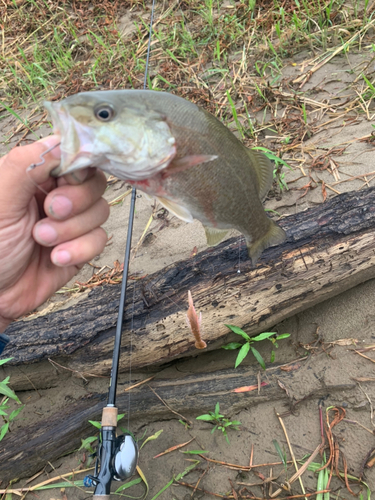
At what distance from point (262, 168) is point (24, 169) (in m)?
1.06

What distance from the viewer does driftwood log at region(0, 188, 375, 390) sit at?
247 centimetres

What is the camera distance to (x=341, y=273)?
2469mm

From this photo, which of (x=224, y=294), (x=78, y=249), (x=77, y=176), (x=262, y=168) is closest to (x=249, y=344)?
(x=224, y=294)

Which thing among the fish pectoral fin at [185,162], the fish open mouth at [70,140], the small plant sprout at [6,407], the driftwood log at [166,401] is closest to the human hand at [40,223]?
the fish open mouth at [70,140]

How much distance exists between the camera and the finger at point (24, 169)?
1503 millimetres

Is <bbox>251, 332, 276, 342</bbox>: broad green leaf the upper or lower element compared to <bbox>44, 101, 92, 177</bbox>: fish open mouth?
lower

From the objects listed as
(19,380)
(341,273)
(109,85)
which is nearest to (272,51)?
(109,85)

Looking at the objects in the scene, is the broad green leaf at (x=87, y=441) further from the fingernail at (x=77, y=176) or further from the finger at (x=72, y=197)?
the fingernail at (x=77, y=176)

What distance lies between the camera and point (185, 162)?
152 cm

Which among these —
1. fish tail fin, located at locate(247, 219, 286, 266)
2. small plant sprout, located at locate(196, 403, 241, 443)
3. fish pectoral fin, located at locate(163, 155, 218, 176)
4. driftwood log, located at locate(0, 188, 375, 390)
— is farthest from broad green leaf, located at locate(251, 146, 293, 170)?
small plant sprout, located at locate(196, 403, 241, 443)

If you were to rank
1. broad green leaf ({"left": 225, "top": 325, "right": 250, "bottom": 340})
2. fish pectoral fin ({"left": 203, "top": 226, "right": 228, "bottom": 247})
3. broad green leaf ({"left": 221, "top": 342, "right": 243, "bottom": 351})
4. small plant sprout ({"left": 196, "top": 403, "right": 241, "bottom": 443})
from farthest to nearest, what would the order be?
broad green leaf ({"left": 221, "top": 342, "right": 243, "bottom": 351}), broad green leaf ({"left": 225, "top": 325, "right": 250, "bottom": 340}), small plant sprout ({"left": 196, "top": 403, "right": 241, "bottom": 443}), fish pectoral fin ({"left": 203, "top": 226, "right": 228, "bottom": 247})

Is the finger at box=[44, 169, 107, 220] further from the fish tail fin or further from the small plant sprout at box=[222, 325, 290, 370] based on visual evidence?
the small plant sprout at box=[222, 325, 290, 370]

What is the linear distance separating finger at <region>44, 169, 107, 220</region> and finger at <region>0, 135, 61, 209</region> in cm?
8

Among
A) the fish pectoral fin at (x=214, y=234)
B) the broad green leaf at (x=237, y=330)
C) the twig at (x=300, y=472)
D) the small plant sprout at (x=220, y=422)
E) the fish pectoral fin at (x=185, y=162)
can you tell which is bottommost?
the twig at (x=300, y=472)
